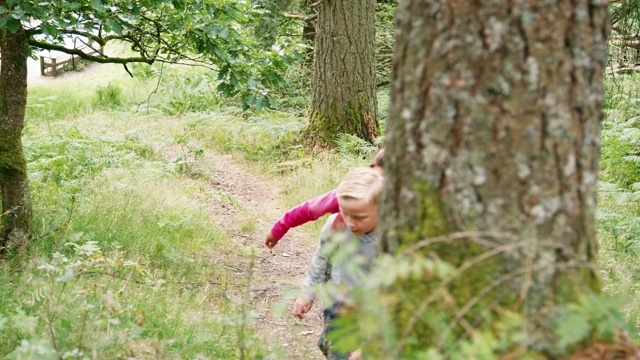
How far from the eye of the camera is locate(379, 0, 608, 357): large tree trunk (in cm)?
166

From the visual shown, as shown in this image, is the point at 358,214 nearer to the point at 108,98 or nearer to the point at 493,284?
the point at 493,284

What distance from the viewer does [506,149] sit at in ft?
5.51

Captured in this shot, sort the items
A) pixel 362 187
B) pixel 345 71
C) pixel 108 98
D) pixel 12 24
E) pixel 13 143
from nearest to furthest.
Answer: pixel 362 187 → pixel 12 24 → pixel 13 143 → pixel 345 71 → pixel 108 98

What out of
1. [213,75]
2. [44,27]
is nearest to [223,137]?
[213,75]

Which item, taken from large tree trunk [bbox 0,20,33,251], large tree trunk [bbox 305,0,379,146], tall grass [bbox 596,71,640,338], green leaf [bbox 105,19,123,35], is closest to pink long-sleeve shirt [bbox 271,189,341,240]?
tall grass [bbox 596,71,640,338]

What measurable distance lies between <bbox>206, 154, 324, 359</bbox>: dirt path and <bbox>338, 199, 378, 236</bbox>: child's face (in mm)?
548

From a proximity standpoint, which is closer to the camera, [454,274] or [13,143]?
[454,274]

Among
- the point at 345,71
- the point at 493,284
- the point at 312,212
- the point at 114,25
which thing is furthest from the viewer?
the point at 345,71

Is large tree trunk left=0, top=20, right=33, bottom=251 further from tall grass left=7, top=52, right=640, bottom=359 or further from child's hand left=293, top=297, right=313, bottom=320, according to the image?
child's hand left=293, top=297, right=313, bottom=320

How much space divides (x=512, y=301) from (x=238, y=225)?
22.0 ft

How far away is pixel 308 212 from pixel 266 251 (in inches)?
147

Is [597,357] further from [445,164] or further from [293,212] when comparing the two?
[293,212]

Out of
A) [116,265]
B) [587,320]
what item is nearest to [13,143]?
[116,265]

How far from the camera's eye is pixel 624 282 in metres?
5.07
